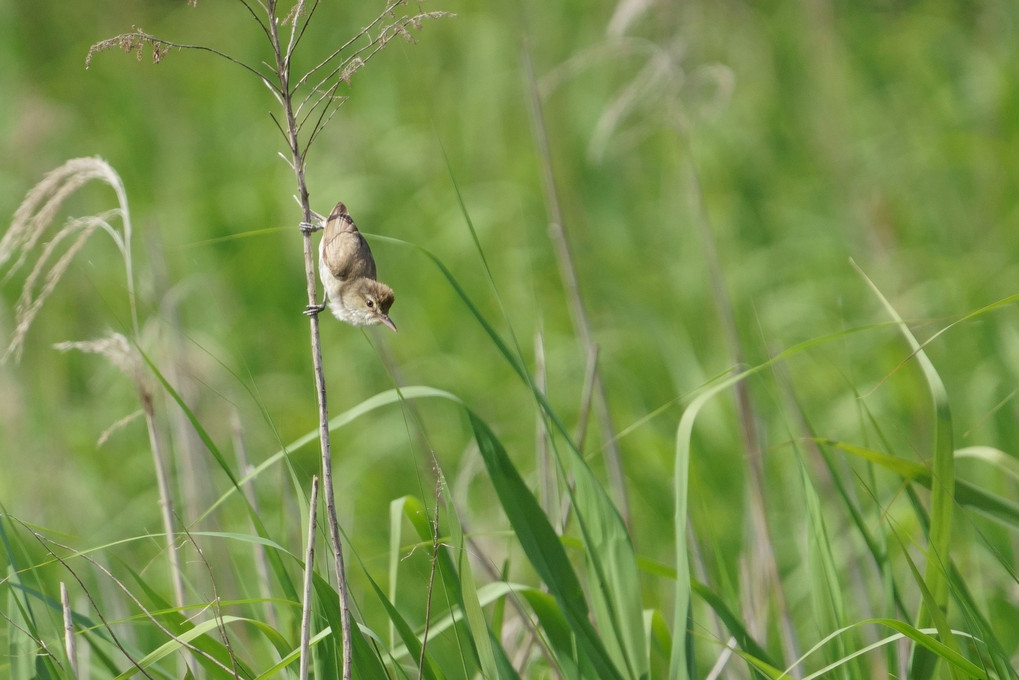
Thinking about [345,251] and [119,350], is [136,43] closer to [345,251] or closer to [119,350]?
[345,251]

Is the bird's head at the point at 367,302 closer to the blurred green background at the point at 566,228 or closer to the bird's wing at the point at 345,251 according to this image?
the bird's wing at the point at 345,251

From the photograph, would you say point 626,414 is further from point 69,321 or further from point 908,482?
point 69,321

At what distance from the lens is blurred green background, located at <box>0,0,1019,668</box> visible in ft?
10.8

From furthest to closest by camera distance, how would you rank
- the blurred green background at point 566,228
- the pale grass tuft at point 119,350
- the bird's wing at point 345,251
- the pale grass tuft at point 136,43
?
the blurred green background at point 566,228, the pale grass tuft at point 119,350, the bird's wing at point 345,251, the pale grass tuft at point 136,43

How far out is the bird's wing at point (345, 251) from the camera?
1313mm

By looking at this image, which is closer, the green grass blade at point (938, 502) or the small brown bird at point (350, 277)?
the green grass blade at point (938, 502)

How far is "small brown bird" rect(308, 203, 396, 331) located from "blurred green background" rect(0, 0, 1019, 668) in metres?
0.98

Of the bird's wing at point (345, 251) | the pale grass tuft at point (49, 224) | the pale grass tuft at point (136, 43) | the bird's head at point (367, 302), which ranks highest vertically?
the pale grass tuft at point (136, 43)

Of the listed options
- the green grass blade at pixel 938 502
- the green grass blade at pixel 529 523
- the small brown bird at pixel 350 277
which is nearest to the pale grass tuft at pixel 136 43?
the small brown bird at pixel 350 277

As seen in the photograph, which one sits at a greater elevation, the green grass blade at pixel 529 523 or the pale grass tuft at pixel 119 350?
the pale grass tuft at pixel 119 350

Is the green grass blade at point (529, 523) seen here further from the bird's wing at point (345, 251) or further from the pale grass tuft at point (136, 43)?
the pale grass tuft at point (136, 43)

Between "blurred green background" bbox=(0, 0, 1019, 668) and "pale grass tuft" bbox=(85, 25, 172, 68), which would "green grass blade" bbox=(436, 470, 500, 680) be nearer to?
"pale grass tuft" bbox=(85, 25, 172, 68)

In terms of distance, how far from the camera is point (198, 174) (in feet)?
19.4

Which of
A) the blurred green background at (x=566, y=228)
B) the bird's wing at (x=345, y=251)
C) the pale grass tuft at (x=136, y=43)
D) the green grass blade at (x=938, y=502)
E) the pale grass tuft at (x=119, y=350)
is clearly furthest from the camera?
the blurred green background at (x=566, y=228)
